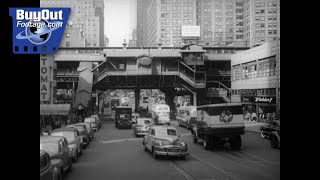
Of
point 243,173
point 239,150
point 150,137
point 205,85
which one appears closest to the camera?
point 243,173

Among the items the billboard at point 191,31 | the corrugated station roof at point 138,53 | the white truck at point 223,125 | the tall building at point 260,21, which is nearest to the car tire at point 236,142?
the white truck at point 223,125

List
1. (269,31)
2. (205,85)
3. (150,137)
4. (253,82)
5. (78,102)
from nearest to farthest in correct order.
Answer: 1. (150,137)
2. (253,82)
3. (78,102)
4. (205,85)
5. (269,31)

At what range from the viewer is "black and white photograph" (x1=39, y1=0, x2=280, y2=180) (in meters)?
15.6

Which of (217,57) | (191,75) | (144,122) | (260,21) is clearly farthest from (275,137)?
(260,21)

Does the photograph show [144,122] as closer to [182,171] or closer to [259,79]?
[182,171]

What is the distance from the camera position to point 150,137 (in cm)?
2067

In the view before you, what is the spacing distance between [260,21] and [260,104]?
7719 centimetres

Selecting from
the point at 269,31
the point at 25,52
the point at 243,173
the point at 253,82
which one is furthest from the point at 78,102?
the point at 269,31

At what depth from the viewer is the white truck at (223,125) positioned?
73.7 ft

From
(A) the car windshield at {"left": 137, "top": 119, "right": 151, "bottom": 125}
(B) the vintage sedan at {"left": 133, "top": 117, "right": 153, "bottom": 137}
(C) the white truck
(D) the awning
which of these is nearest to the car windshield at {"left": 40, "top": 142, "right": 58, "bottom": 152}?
(C) the white truck

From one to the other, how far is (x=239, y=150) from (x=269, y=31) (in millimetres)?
99368

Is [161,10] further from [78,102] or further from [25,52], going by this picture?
[25,52]

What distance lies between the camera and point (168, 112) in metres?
48.2

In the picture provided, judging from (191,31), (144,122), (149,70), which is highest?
(191,31)
